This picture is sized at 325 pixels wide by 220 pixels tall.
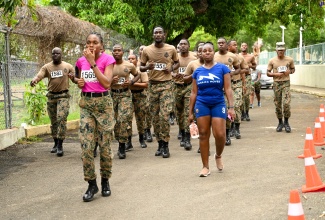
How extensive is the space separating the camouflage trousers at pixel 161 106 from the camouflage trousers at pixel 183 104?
2.30 feet

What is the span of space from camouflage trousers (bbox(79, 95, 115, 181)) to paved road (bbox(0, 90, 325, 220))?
1.65 feet

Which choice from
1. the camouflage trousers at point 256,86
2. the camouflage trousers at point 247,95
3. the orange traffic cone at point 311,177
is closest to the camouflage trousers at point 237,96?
the camouflage trousers at point 247,95

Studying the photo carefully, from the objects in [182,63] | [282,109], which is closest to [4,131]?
[182,63]

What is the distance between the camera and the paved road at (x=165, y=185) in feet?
23.1

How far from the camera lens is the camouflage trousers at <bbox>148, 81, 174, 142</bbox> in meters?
11.2

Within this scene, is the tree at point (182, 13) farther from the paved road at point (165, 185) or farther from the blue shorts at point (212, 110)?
the blue shorts at point (212, 110)

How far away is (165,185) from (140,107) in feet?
14.7

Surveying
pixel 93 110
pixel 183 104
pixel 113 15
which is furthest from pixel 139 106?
pixel 113 15

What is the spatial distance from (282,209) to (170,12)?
19844 mm

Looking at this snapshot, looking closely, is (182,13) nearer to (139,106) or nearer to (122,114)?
(139,106)

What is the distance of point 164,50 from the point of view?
447 inches

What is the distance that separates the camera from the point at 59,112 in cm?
1178

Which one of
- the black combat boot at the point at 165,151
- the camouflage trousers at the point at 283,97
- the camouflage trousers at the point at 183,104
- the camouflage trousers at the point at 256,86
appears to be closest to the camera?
the black combat boot at the point at 165,151

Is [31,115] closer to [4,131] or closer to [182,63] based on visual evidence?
[4,131]
